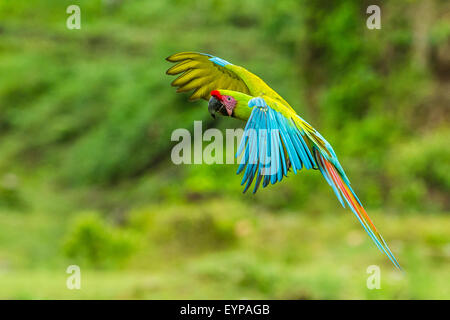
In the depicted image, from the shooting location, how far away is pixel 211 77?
0.84 m

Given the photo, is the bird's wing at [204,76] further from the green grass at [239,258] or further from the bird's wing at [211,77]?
the green grass at [239,258]

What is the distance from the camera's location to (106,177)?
6656 mm

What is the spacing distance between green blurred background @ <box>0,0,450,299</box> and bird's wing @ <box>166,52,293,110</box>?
8.84ft

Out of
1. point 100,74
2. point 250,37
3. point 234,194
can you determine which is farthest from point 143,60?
point 234,194

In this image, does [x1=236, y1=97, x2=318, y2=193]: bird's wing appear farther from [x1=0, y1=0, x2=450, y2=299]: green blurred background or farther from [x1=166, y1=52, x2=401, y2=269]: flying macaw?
[x1=0, y1=0, x2=450, y2=299]: green blurred background

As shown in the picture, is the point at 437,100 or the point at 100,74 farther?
the point at 100,74

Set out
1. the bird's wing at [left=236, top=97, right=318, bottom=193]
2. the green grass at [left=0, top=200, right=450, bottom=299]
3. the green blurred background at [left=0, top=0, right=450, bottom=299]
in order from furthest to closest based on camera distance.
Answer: the green blurred background at [left=0, top=0, right=450, bottom=299]
the green grass at [left=0, top=200, right=450, bottom=299]
the bird's wing at [left=236, top=97, right=318, bottom=193]

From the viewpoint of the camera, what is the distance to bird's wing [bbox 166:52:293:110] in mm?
799

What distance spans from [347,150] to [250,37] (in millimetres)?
1880

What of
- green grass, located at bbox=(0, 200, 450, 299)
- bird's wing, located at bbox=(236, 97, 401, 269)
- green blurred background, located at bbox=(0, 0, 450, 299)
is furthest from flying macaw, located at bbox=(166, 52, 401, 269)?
green blurred background, located at bbox=(0, 0, 450, 299)

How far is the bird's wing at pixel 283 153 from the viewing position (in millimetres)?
662

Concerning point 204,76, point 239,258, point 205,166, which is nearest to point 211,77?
point 204,76

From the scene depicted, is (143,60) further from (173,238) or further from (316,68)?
(173,238)

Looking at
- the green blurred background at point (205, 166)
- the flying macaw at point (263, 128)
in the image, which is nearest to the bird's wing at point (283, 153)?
the flying macaw at point (263, 128)
